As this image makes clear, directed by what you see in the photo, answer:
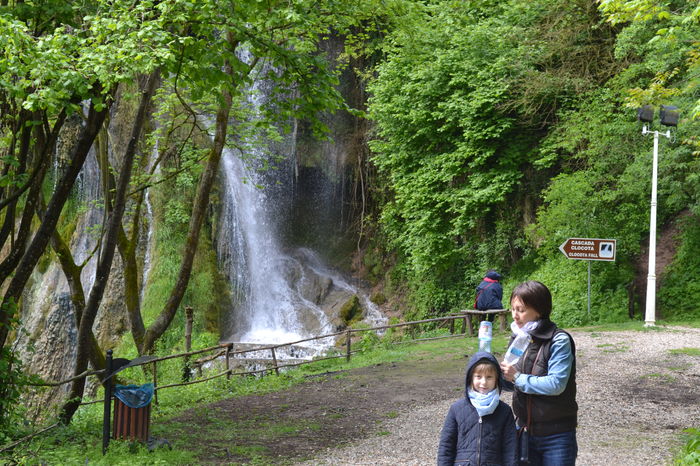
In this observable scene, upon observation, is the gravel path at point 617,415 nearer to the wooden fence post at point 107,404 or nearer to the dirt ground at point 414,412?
the dirt ground at point 414,412

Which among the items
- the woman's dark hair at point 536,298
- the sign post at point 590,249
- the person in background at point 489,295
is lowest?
the person in background at point 489,295

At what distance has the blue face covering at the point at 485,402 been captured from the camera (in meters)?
3.71

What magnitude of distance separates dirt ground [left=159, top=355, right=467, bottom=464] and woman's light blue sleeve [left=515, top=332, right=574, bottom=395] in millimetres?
4077

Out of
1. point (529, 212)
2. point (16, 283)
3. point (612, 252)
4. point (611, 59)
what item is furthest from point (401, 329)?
point (16, 283)

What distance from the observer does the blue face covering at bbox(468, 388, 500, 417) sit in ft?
12.2

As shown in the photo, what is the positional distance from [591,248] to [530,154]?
16.3 feet

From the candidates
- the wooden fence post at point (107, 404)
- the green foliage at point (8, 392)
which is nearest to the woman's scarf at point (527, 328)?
the wooden fence post at point (107, 404)

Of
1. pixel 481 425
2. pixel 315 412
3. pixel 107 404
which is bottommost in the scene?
pixel 315 412

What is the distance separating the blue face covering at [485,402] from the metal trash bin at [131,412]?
189 inches

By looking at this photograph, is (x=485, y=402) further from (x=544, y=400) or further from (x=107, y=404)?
(x=107, y=404)

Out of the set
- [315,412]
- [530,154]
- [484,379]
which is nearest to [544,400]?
[484,379]

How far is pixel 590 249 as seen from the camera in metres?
16.1

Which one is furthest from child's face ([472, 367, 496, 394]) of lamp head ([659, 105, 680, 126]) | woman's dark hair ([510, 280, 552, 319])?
lamp head ([659, 105, 680, 126])

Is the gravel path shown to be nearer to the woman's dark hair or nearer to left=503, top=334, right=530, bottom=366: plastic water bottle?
left=503, top=334, right=530, bottom=366: plastic water bottle
